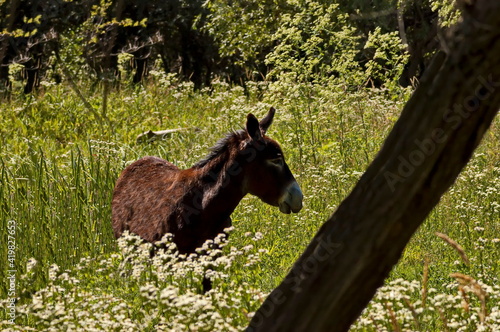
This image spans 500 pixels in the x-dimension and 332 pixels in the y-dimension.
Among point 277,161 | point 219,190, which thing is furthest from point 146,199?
point 277,161

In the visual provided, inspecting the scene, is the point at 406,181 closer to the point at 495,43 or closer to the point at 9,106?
the point at 495,43

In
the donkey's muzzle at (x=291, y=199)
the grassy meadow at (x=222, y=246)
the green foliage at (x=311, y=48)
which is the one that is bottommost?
the grassy meadow at (x=222, y=246)

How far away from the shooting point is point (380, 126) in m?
12.8

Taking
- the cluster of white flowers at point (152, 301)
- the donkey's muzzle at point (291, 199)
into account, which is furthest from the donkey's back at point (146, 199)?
the donkey's muzzle at point (291, 199)

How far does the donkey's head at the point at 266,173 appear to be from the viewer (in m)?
7.79

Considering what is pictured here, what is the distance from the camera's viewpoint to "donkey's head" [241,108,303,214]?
779 centimetres

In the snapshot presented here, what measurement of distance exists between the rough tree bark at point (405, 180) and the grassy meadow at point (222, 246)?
0.81 m

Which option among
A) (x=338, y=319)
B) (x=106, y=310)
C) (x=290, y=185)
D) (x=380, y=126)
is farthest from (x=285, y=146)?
(x=338, y=319)
